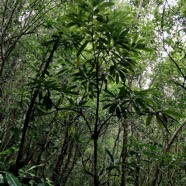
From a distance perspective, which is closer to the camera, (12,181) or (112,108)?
(12,181)

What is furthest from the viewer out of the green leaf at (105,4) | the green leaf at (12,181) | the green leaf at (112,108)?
the green leaf at (112,108)

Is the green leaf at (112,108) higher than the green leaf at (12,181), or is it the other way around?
the green leaf at (112,108)

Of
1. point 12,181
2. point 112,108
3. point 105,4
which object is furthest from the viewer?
point 112,108

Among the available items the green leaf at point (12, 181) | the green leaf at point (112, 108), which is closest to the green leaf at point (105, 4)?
the green leaf at point (112, 108)

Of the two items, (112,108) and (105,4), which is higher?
(105,4)

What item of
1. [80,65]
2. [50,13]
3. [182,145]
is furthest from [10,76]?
[182,145]

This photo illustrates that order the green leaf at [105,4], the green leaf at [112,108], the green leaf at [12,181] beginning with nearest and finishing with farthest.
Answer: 1. the green leaf at [12,181]
2. the green leaf at [105,4]
3. the green leaf at [112,108]

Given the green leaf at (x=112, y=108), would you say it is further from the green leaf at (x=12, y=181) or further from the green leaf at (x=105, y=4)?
the green leaf at (x=12, y=181)

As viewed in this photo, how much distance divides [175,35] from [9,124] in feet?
14.7

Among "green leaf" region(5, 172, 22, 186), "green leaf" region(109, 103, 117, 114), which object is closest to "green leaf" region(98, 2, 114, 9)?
"green leaf" region(109, 103, 117, 114)

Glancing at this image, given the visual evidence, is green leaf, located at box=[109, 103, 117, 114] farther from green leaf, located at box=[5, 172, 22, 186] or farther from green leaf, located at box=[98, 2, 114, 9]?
green leaf, located at box=[5, 172, 22, 186]

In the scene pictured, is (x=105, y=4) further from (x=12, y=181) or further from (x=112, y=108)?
(x=12, y=181)

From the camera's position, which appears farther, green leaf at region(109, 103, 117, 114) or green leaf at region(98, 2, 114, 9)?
green leaf at region(109, 103, 117, 114)

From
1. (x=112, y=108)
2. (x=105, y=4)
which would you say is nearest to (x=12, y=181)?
(x=112, y=108)
